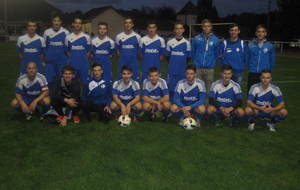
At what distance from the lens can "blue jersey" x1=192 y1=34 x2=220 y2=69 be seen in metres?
6.64

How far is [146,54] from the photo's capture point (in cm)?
714

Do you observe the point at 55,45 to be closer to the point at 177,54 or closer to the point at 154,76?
the point at 154,76

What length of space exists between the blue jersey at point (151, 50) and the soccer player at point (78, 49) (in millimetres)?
1247

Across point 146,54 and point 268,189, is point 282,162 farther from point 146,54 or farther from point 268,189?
point 146,54

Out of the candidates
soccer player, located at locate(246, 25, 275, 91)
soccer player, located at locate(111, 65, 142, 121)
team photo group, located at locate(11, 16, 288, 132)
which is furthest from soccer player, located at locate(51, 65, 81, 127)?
soccer player, located at locate(246, 25, 275, 91)

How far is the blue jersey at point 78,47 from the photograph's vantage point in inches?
279

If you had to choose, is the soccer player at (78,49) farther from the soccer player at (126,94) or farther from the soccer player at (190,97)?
the soccer player at (190,97)

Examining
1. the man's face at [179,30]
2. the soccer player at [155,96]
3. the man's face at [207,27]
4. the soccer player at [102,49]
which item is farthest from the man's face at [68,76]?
the man's face at [207,27]

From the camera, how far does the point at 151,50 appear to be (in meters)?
7.11

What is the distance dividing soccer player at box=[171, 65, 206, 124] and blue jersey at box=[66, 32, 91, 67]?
2345mm

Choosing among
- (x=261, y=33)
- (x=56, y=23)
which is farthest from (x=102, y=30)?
(x=261, y=33)

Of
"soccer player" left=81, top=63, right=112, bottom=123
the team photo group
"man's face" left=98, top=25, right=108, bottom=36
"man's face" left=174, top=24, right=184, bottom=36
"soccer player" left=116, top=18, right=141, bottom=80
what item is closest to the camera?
the team photo group

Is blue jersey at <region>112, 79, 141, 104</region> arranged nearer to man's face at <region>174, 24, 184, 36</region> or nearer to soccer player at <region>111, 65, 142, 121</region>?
soccer player at <region>111, 65, 142, 121</region>

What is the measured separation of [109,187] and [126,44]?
14.0ft
